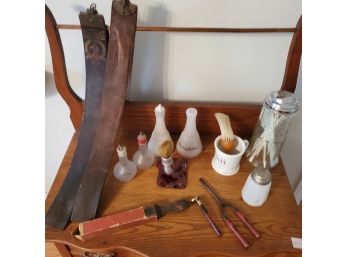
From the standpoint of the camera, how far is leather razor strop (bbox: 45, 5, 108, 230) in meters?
0.53

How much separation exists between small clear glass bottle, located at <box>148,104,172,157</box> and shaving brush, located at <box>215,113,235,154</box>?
141 millimetres

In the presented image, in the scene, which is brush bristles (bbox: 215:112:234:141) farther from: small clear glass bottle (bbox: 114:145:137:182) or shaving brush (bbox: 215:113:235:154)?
small clear glass bottle (bbox: 114:145:137:182)

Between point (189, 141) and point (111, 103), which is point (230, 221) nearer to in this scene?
point (189, 141)

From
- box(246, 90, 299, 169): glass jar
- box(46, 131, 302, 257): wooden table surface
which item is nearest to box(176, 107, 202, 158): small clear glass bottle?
box(46, 131, 302, 257): wooden table surface

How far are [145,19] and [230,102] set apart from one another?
1.06 ft

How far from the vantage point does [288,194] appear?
614 millimetres

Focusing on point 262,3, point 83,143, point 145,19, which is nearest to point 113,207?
point 83,143

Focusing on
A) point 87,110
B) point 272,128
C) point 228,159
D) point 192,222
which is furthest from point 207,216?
point 87,110

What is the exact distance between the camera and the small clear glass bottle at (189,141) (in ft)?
2.15

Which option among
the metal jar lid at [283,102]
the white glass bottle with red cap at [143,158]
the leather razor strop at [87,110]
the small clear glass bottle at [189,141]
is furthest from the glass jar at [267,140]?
the leather razor strop at [87,110]

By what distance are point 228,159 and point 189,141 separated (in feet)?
0.38

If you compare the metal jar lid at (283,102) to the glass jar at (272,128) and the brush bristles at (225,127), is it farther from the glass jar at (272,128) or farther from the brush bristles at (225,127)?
the brush bristles at (225,127)

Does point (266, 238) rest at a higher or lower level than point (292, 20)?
lower

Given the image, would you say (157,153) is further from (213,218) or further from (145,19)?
(145,19)
